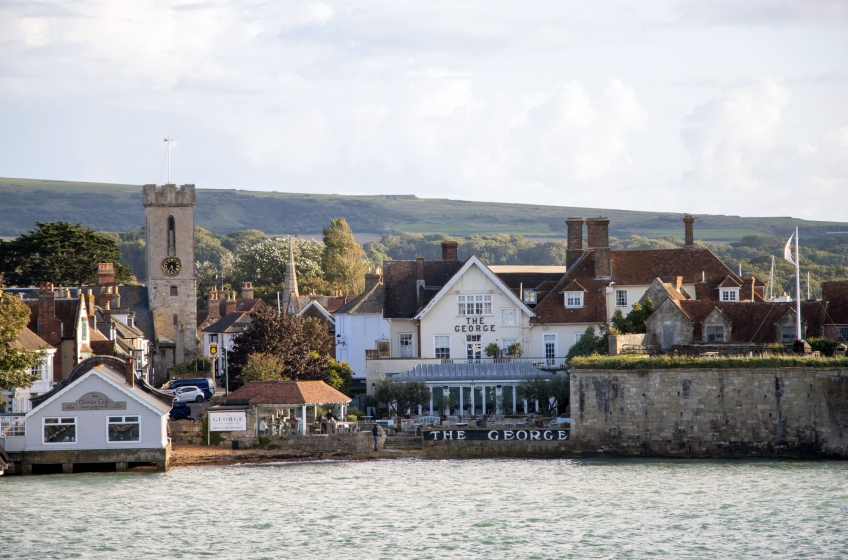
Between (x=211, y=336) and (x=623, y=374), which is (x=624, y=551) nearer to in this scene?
(x=623, y=374)

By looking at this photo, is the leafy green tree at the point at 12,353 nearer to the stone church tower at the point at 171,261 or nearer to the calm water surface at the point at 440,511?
the calm water surface at the point at 440,511

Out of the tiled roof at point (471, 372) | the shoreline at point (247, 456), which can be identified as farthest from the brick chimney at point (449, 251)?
the shoreline at point (247, 456)

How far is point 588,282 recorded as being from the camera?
67.5 m

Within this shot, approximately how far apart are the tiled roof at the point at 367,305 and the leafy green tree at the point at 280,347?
13.9 feet

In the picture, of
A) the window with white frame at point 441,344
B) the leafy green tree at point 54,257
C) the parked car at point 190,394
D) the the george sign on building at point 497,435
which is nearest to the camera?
the the george sign on building at point 497,435

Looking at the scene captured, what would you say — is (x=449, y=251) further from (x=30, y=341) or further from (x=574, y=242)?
(x=30, y=341)

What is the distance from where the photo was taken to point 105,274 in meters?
89.1

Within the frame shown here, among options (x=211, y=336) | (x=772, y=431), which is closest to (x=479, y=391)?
(x=772, y=431)

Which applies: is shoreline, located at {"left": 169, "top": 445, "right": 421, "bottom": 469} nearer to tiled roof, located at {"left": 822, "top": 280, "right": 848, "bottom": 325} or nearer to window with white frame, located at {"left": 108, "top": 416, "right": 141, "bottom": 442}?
window with white frame, located at {"left": 108, "top": 416, "right": 141, "bottom": 442}

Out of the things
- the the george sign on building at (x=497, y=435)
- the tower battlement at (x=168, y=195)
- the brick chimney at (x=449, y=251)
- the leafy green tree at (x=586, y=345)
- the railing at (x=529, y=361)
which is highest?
the tower battlement at (x=168, y=195)

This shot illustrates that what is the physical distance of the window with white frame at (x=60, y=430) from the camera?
49.6 meters

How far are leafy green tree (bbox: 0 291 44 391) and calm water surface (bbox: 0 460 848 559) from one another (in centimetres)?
397

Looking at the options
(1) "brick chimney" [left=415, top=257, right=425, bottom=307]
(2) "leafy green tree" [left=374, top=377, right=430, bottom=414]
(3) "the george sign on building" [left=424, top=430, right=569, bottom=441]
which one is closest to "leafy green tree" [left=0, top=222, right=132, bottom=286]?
(1) "brick chimney" [left=415, top=257, right=425, bottom=307]

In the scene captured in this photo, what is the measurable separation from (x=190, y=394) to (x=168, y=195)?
22564 millimetres
